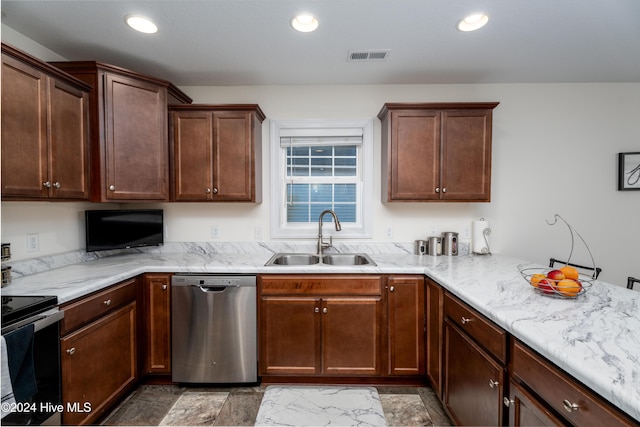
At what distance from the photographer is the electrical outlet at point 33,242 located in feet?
5.96

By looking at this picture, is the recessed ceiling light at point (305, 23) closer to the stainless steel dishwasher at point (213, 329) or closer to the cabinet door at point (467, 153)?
the cabinet door at point (467, 153)

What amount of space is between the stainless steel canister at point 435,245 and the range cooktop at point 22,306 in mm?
2560

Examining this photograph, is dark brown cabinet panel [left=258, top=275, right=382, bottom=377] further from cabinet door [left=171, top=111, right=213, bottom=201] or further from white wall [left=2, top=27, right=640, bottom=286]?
cabinet door [left=171, top=111, right=213, bottom=201]

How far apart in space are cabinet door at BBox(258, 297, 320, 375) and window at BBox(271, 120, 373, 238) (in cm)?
78

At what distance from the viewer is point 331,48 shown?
1.98 m

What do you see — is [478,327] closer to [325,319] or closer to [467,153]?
[325,319]

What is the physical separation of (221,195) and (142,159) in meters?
0.64

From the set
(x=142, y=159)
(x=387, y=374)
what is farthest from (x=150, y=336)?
(x=387, y=374)

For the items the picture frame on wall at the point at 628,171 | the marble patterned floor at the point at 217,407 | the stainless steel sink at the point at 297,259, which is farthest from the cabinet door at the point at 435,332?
the picture frame on wall at the point at 628,171

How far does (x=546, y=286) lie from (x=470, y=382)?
0.62m

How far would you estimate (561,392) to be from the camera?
86 centimetres

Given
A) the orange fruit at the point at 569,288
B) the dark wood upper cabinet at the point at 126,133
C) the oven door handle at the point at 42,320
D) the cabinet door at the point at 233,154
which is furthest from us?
the cabinet door at the point at 233,154

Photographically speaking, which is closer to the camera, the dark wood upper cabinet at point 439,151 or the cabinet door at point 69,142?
the cabinet door at point 69,142

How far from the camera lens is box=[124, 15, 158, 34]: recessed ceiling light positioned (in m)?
1.69
